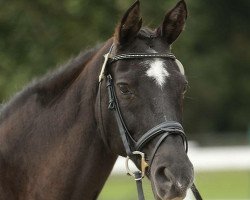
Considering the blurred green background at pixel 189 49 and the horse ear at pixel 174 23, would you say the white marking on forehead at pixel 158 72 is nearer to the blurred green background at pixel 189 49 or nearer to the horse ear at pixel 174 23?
the horse ear at pixel 174 23

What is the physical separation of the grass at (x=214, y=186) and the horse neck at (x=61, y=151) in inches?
441

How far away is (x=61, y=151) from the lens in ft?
16.9

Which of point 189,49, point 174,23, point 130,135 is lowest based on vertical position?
point 189,49

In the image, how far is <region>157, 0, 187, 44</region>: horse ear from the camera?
16.6 feet

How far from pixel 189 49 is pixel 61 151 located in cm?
1491

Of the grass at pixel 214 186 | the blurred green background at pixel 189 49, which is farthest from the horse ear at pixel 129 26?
the grass at pixel 214 186

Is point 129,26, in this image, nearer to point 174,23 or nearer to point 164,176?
point 174,23

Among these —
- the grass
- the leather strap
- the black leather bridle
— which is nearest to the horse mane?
the black leather bridle

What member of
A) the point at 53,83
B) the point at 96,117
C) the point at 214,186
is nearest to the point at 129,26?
the point at 96,117

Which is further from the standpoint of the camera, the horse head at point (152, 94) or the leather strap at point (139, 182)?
the leather strap at point (139, 182)

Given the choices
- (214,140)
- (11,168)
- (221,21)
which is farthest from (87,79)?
(221,21)

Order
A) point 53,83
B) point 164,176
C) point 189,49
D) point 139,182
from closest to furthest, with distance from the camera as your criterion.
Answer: point 164,176 < point 139,182 < point 53,83 < point 189,49

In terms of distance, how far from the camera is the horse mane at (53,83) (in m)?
5.31

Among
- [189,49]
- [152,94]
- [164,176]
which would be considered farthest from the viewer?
[189,49]
